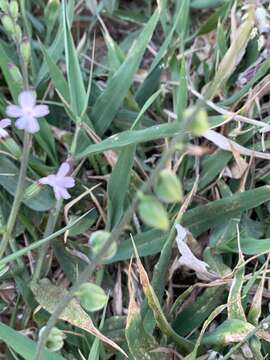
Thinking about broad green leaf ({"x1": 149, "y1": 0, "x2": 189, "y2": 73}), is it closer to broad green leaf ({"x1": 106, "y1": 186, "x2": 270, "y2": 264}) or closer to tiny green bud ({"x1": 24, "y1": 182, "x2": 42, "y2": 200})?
broad green leaf ({"x1": 106, "y1": 186, "x2": 270, "y2": 264})

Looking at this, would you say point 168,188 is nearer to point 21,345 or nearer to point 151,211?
point 151,211

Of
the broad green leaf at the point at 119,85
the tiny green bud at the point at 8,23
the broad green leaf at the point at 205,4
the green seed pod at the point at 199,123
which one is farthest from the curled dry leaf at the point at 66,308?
the broad green leaf at the point at 205,4

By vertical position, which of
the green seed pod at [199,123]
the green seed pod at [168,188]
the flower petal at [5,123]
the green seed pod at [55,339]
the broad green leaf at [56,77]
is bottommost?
the green seed pod at [55,339]

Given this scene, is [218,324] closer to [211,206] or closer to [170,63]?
[211,206]

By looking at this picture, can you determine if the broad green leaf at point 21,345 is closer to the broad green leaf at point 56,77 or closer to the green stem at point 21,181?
the green stem at point 21,181

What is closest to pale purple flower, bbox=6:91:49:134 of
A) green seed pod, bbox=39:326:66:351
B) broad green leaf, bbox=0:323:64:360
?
green seed pod, bbox=39:326:66:351
